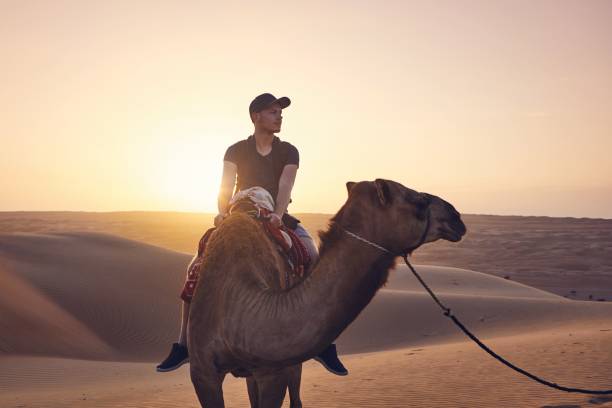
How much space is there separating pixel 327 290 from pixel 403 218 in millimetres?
744

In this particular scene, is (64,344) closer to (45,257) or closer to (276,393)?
(45,257)

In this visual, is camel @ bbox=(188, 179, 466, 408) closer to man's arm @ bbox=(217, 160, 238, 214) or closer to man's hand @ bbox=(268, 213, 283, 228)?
man's hand @ bbox=(268, 213, 283, 228)

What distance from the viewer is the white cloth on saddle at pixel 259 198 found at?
628 centimetres

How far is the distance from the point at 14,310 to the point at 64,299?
144 inches

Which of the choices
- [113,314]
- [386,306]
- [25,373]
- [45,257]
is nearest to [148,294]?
[113,314]

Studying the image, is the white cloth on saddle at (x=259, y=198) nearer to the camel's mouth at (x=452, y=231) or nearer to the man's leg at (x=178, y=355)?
the man's leg at (x=178, y=355)

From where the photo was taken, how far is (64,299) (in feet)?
78.7

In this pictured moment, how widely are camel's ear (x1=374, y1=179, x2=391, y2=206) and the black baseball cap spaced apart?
6.50 ft

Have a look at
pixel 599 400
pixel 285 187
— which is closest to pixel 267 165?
pixel 285 187

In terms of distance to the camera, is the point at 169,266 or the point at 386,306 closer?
the point at 386,306

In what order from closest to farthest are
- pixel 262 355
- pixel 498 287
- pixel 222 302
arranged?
pixel 262 355 < pixel 222 302 < pixel 498 287

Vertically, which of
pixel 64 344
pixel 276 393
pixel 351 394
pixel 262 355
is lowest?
pixel 64 344

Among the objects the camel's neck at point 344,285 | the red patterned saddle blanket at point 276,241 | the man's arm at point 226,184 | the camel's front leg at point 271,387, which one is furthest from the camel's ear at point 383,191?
the man's arm at point 226,184

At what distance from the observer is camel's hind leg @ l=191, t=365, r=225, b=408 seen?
211 inches
